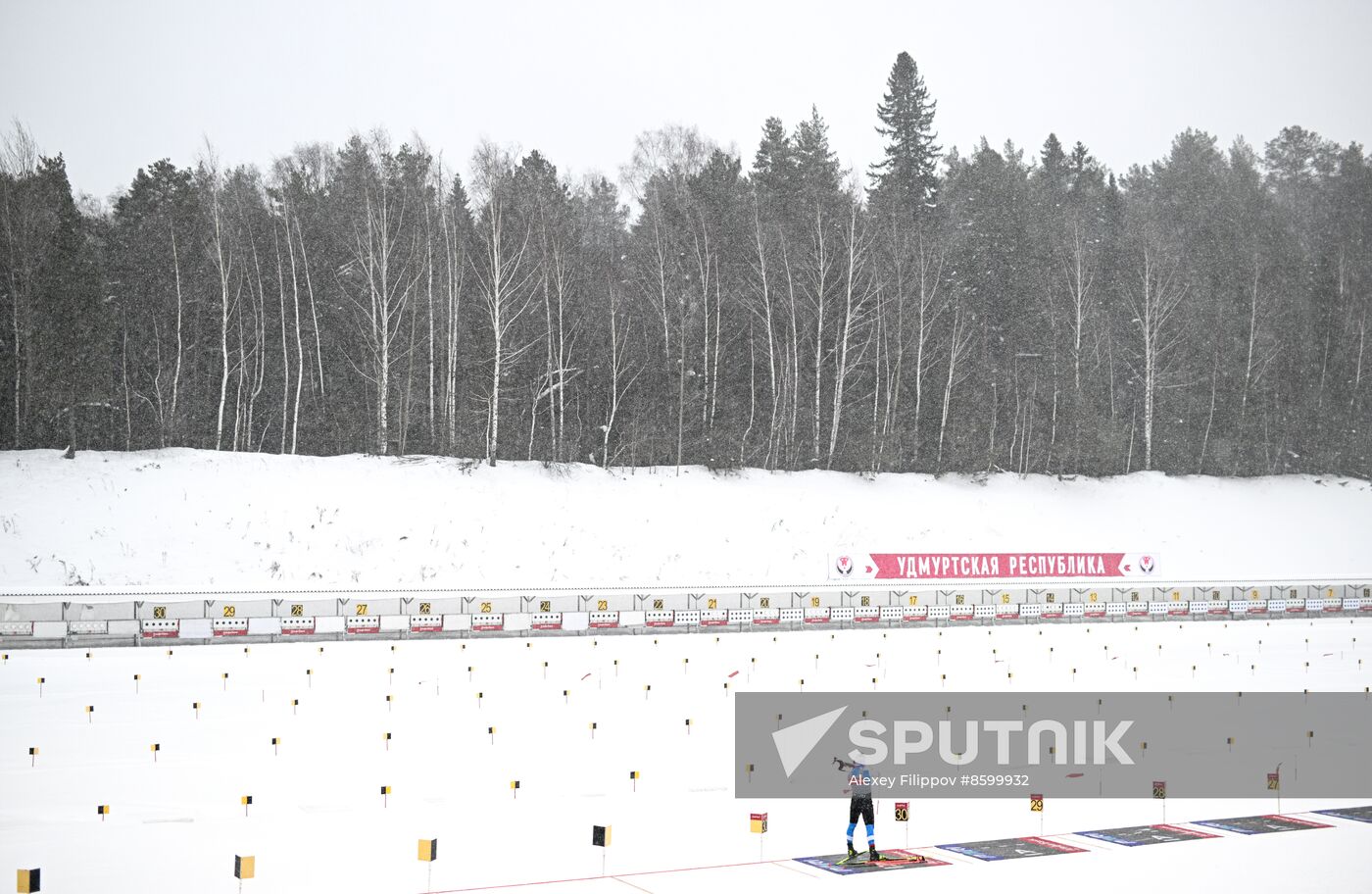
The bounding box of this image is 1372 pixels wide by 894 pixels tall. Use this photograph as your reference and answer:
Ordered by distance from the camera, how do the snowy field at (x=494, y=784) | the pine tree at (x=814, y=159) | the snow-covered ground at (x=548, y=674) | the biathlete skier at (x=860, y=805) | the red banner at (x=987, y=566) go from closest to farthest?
1. the snowy field at (x=494, y=784)
2. the biathlete skier at (x=860, y=805)
3. the snow-covered ground at (x=548, y=674)
4. the red banner at (x=987, y=566)
5. the pine tree at (x=814, y=159)

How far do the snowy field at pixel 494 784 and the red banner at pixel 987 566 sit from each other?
14.6m

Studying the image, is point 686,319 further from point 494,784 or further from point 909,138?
point 494,784

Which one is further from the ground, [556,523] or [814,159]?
[814,159]

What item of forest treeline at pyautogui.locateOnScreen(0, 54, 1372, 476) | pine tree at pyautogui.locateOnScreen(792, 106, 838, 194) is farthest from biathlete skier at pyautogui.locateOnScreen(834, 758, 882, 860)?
pine tree at pyautogui.locateOnScreen(792, 106, 838, 194)

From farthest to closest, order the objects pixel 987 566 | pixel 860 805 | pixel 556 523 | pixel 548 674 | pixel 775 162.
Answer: pixel 775 162 < pixel 987 566 < pixel 556 523 < pixel 548 674 < pixel 860 805

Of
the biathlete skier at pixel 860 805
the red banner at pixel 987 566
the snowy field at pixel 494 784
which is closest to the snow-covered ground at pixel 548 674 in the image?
the snowy field at pixel 494 784

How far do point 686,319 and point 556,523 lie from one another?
43.3 ft

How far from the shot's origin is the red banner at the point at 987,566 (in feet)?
155

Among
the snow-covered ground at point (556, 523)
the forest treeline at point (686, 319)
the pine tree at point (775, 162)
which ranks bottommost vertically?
A: the snow-covered ground at point (556, 523)

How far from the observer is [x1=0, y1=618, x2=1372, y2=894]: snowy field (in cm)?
1319

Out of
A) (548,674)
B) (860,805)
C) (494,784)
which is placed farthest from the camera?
(548,674)

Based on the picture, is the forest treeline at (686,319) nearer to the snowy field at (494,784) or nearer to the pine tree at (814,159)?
the pine tree at (814,159)

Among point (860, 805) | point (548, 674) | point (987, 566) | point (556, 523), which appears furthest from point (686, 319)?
point (860, 805)

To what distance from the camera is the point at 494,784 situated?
57.6ft
